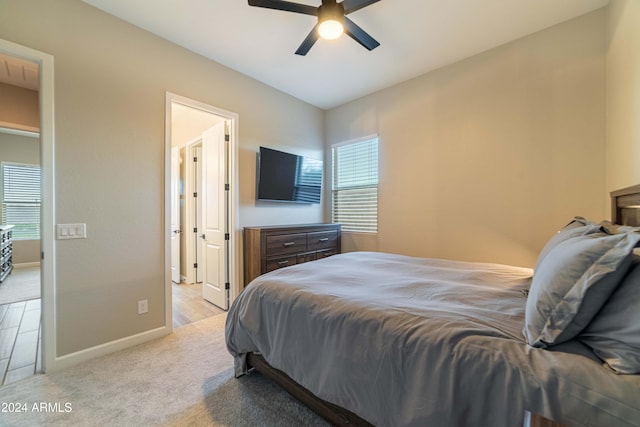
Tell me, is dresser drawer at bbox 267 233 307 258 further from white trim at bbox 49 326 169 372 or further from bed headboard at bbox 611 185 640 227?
bed headboard at bbox 611 185 640 227

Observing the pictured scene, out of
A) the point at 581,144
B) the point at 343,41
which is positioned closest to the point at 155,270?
the point at 343,41

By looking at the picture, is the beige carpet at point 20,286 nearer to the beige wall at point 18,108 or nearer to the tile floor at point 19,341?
the tile floor at point 19,341

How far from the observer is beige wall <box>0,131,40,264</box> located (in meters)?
5.30

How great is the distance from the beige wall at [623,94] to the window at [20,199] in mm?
9364

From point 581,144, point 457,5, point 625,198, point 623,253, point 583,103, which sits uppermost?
point 457,5

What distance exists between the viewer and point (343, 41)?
264 centimetres

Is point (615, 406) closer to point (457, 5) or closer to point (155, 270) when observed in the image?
point (457, 5)

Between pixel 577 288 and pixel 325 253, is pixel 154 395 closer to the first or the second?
pixel 577 288

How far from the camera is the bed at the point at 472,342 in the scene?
0.76 meters

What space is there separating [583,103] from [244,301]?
338 cm

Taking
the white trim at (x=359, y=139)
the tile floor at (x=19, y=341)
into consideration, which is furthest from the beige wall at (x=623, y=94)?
the tile floor at (x=19, y=341)

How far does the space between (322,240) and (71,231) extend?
8.72ft

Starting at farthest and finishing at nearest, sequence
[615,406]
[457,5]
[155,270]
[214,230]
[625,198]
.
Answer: [214,230] → [155,270] → [457,5] → [625,198] → [615,406]

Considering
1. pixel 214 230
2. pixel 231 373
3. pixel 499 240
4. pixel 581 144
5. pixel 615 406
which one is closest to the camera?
pixel 615 406
